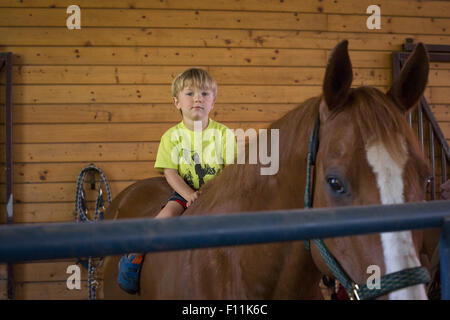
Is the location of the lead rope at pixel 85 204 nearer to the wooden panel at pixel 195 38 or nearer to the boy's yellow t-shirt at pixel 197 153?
the wooden panel at pixel 195 38

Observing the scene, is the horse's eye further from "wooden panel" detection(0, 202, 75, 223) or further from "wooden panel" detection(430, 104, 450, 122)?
"wooden panel" detection(430, 104, 450, 122)

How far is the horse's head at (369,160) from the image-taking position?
681mm

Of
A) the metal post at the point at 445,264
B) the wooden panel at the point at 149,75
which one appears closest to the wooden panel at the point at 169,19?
the wooden panel at the point at 149,75

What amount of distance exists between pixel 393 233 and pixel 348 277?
6.4 inches

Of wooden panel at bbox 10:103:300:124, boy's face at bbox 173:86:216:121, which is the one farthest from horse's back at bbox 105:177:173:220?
wooden panel at bbox 10:103:300:124

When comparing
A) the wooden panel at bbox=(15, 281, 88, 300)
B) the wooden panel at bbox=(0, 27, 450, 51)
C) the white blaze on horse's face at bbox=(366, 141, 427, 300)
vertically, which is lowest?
the wooden panel at bbox=(15, 281, 88, 300)

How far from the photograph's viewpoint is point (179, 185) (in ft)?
5.38

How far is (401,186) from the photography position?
698 millimetres

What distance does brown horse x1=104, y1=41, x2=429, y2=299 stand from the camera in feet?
2.32

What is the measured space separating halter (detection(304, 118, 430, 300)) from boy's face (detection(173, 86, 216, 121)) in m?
1.00

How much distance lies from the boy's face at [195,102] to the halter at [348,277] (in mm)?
997

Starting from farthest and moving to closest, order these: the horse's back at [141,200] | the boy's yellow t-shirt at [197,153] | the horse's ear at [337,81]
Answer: the horse's back at [141,200] → the boy's yellow t-shirt at [197,153] → the horse's ear at [337,81]

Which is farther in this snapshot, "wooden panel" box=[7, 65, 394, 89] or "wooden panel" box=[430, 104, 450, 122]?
"wooden panel" box=[430, 104, 450, 122]
